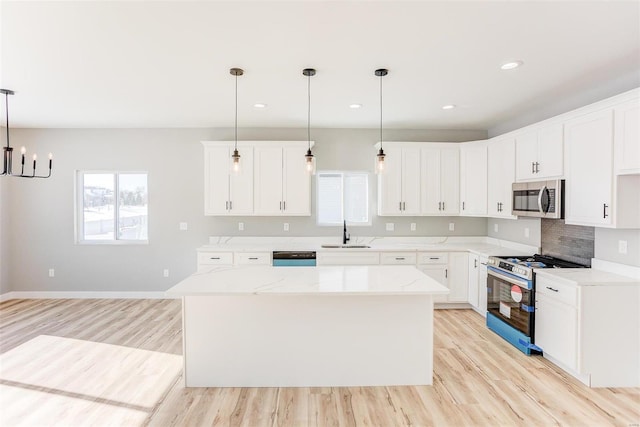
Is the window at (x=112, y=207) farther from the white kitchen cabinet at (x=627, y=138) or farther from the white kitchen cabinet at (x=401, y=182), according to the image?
the white kitchen cabinet at (x=627, y=138)

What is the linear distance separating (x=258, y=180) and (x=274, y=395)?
9.72 feet

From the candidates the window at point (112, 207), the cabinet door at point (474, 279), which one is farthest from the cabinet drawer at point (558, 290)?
the window at point (112, 207)

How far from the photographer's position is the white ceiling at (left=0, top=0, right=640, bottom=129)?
2.07m

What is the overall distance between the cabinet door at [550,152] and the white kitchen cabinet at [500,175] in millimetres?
491

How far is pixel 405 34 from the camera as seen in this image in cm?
232

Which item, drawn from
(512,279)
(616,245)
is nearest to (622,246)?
(616,245)

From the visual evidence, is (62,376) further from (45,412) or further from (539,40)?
(539,40)

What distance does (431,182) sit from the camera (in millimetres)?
4957

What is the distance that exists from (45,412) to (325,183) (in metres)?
3.98

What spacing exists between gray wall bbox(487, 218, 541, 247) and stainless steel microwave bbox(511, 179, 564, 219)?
0.44 m

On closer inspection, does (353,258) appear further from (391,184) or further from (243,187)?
(243,187)

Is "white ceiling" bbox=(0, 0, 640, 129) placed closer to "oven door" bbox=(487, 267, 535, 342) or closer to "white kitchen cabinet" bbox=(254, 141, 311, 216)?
"white kitchen cabinet" bbox=(254, 141, 311, 216)

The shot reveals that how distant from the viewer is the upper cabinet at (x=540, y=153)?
3.35 meters

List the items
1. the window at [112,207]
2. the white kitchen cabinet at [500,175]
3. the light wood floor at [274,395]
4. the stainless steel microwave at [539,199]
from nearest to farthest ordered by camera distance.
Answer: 1. the light wood floor at [274,395]
2. the stainless steel microwave at [539,199]
3. the white kitchen cabinet at [500,175]
4. the window at [112,207]
